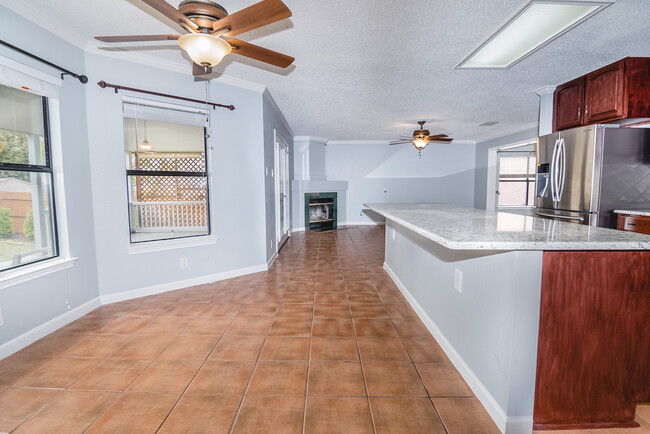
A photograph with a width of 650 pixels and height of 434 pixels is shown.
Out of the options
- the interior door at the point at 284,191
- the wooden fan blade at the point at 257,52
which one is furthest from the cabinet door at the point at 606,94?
the interior door at the point at 284,191

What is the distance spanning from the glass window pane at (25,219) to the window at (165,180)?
2.10ft

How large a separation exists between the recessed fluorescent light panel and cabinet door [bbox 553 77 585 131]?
3.09ft

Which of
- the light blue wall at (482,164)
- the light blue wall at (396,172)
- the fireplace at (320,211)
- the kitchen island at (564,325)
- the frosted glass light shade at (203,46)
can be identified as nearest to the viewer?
the kitchen island at (564,325)

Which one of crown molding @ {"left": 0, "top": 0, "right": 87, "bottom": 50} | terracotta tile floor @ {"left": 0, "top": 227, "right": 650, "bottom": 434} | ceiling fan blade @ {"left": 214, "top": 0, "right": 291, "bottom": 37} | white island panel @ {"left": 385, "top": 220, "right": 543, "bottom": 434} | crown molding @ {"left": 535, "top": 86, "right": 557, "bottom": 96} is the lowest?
terracotta tile floor @ {"left": 0, "top": 227, "right": 650, "bottom": 434}

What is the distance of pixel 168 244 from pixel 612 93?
15.5ft

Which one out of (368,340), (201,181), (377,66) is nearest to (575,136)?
(377,66)

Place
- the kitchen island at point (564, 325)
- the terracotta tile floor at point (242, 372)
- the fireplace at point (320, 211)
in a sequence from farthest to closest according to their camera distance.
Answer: the fireplace at point (320, 211) < the terracotta tile floor at point (242, 372) < the kitchen island at point (564, 325)

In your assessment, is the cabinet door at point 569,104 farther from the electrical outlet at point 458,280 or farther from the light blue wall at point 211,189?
the light blue wall at point 211,189

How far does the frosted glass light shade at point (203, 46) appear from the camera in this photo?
1688 mm

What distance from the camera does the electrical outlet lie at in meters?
1.70

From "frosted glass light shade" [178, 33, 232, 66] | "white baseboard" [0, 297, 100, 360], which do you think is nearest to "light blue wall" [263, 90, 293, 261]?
"white baseboard" [0, 297, 100, 360]

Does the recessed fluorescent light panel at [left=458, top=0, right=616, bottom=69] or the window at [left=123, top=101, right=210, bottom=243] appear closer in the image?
the recessed fluorescent light panel at [left=458, top=0, right=616, bottom=69]

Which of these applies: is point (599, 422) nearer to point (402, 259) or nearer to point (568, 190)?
point (402, 259)

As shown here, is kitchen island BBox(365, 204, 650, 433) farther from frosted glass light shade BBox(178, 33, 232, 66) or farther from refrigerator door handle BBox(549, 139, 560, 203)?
refrigerator door handle BBox(549, 139, 560, 203)
